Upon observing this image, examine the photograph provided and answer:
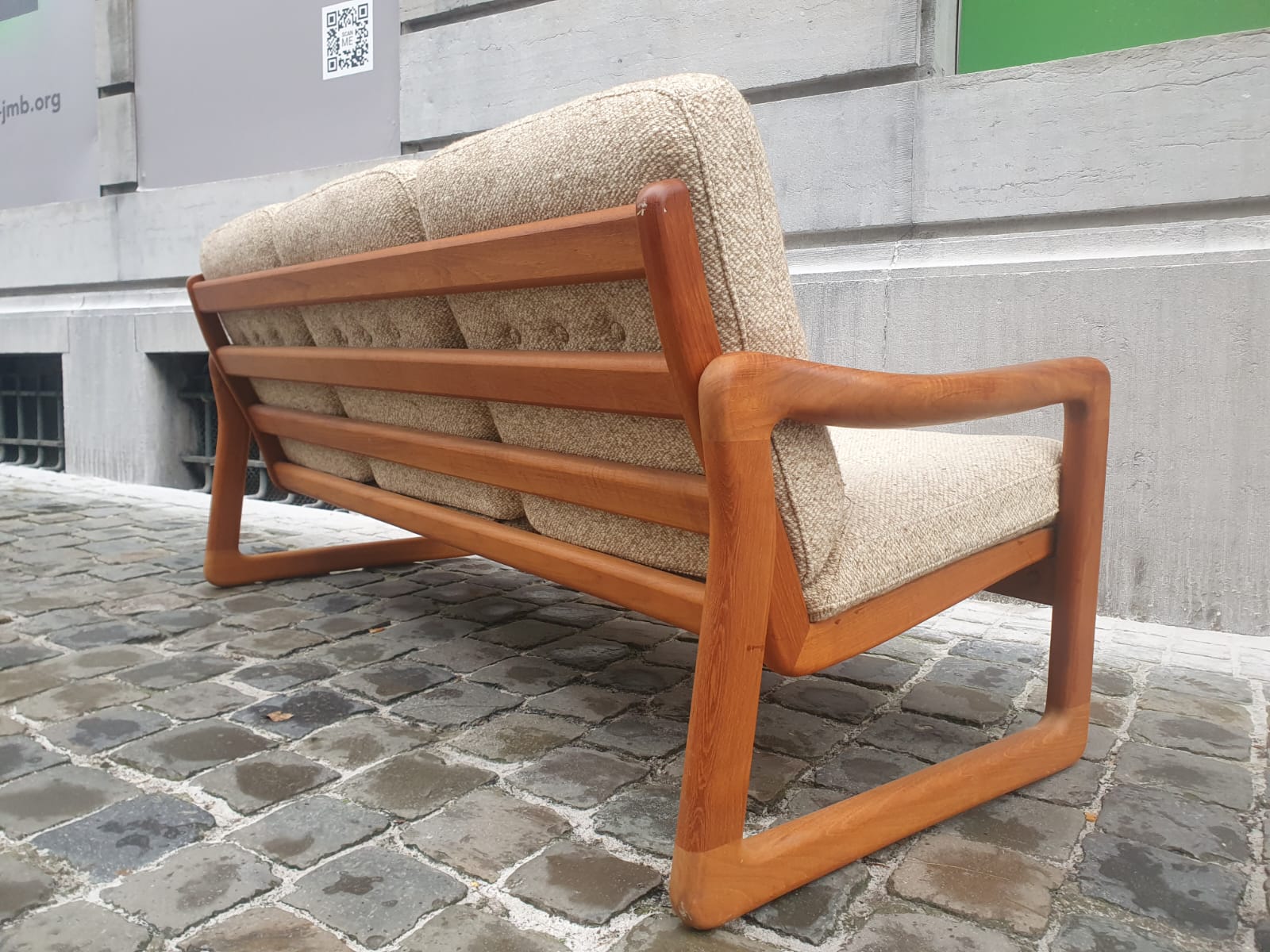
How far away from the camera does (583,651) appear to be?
2836 millimetres

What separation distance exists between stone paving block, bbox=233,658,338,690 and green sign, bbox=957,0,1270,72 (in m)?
3.27

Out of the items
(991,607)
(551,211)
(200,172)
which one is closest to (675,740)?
(551,211)

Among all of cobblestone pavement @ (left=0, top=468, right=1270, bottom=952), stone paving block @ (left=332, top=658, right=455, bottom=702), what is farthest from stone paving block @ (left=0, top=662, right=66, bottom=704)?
stone paving block @ (left=332, top=658, right=455, bottom=702)

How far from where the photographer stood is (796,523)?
4.98ft

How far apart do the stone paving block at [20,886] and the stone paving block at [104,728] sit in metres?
0.48

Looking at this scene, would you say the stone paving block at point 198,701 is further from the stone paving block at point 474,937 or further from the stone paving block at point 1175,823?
the stone paving block at point 1175,823

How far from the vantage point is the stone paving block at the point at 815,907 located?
148cm

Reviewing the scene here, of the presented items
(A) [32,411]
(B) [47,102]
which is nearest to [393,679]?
(A) [32,411]

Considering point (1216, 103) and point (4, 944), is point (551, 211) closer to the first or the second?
point (4, 944)

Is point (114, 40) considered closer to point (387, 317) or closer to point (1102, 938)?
point (387, 317)

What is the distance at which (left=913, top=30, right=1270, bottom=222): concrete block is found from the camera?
309 cm

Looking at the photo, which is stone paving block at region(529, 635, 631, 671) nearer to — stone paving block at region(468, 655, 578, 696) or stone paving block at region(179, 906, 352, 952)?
stone paving block at region(468, 655, 578, 696)

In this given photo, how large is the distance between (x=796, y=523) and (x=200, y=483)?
18.4ft

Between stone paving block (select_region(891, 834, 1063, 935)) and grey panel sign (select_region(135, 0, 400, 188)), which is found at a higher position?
grey panel sign (select_region(135, 0, 400, 188))
